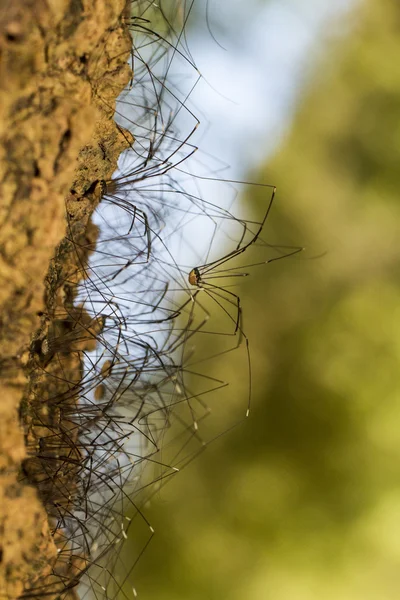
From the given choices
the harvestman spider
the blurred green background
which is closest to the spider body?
the harvestman spider

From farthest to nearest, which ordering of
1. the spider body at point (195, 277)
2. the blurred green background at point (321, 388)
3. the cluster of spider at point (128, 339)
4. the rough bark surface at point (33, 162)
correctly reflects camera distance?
1. the blurred green background at point (321, 388)
2. the spider body at point (195, 277)
3. the cluster of spider at point (128, 339)
4. the rough bark surface at point (33, 162)

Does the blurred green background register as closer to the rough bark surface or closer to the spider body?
the spider body

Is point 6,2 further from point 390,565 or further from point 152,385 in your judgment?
point 390,565

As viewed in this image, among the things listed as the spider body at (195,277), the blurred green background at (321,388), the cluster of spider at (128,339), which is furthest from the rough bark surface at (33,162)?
the blurred green background at (321,388)

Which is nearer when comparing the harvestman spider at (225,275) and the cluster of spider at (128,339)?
the cluster of spider at (128,339)

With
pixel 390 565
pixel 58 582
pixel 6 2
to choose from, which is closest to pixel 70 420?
pixel 58 582

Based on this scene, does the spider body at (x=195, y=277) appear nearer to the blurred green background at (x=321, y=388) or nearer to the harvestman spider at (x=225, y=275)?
the harvestman spider at (x=225, y=275)

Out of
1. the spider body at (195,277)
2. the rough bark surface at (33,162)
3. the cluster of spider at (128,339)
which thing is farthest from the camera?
the spider body at (195,277)

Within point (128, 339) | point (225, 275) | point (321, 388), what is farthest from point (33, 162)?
point (321, 388)
